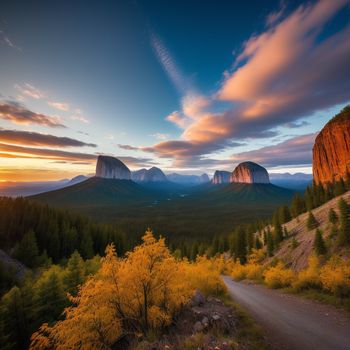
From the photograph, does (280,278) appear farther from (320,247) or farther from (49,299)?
(49,299)

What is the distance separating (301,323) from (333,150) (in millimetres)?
110482

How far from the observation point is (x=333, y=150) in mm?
96688

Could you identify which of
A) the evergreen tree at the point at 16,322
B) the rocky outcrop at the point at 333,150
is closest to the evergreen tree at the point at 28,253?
the evergreen tree at the point at 16,322

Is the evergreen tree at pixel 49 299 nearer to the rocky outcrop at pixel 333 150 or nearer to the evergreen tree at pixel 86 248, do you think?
the evergreen tree at pixel 86 248

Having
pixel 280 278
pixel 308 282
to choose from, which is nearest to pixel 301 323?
pixel 308 282

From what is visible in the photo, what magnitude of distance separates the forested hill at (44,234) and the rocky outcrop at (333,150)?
10816cm

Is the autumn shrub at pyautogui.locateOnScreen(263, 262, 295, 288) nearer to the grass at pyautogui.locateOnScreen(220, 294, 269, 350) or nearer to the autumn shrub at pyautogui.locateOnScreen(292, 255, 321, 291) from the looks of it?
the autumn shrub at pyautogui.locateOnScreen(292, 255, 321, 291)

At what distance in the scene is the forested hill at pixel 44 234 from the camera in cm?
6462

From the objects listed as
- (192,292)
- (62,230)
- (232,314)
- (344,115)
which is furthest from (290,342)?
(344,115)

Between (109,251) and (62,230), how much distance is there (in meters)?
77.8

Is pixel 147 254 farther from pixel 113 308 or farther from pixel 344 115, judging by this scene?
pixel 344 115

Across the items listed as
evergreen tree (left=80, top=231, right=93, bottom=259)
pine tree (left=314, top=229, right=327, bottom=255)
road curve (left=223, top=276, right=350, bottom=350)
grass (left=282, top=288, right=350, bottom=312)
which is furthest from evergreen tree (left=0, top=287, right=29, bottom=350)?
evergreen tree (left=80, top=231, right=93, bottom=259)

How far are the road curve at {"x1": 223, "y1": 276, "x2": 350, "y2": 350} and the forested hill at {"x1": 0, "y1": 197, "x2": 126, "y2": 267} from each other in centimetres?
7107

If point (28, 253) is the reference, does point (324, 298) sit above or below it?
above
